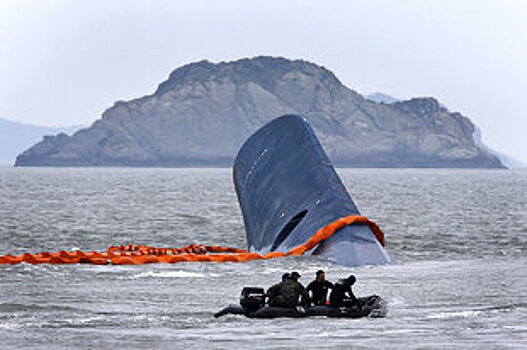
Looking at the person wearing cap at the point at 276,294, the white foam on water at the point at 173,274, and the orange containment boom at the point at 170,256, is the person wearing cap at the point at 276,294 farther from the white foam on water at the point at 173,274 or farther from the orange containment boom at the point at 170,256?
the orange containment boom at the point at 170,256

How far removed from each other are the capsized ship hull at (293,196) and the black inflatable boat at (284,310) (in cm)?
1086

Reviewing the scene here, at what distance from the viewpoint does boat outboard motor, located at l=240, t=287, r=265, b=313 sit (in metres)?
26.8

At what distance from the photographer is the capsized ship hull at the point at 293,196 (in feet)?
129

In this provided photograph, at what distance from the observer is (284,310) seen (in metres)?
26.9

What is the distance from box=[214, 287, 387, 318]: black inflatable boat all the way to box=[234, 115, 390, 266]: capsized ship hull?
10.9 meters

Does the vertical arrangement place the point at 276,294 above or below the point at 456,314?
above

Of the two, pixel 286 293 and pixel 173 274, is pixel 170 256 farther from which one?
pixel 286 293

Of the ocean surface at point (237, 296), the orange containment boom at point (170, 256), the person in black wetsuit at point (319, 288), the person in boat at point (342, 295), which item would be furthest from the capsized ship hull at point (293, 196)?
the person in boat at point (342, 295)

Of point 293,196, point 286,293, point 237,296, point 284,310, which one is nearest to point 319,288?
point 286,293

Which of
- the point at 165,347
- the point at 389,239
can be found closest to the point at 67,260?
the point at 165,347

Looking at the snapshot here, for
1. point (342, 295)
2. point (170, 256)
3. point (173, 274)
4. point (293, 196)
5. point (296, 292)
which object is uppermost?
point (293, 196)

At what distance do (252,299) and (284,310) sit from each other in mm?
966

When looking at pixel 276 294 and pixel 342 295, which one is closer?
pixel 276 294

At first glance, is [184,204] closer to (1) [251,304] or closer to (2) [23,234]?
(2) [23,234]
